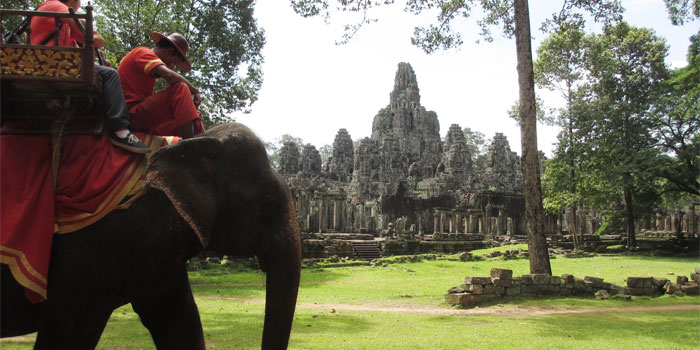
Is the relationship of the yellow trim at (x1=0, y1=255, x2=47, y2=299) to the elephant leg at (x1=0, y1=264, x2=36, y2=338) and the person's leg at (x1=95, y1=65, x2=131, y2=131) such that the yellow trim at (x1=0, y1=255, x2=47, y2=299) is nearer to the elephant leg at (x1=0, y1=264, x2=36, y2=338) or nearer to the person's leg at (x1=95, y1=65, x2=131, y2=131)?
the elephant leg at (x1=0, y1=264, x2=36, y2=338)

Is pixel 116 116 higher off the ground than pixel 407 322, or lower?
higher

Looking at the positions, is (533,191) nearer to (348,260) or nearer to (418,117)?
(348,260)

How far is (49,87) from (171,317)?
4.97ft

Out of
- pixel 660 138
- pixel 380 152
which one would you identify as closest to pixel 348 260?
pixel 660 138

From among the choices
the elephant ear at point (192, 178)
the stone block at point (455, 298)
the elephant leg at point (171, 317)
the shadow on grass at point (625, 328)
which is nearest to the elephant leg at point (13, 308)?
the elephant leg at point (171, 317)

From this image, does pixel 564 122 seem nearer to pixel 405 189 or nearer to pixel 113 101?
pixel 405 189

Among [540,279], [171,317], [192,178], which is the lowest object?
[540,279]

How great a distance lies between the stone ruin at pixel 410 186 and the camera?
28734mm

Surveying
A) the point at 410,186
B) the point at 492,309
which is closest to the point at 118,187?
the point at 492,309

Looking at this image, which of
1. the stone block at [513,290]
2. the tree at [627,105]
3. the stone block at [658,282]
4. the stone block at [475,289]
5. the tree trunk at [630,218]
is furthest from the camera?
the tree trunk at [630,218]

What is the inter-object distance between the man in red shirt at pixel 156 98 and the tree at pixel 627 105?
22714mm

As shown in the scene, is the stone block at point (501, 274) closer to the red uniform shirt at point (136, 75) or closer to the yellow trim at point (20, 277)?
the red uniform shirt at point (136, 75)

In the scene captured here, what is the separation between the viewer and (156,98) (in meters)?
2.96

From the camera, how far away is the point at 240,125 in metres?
3.04
